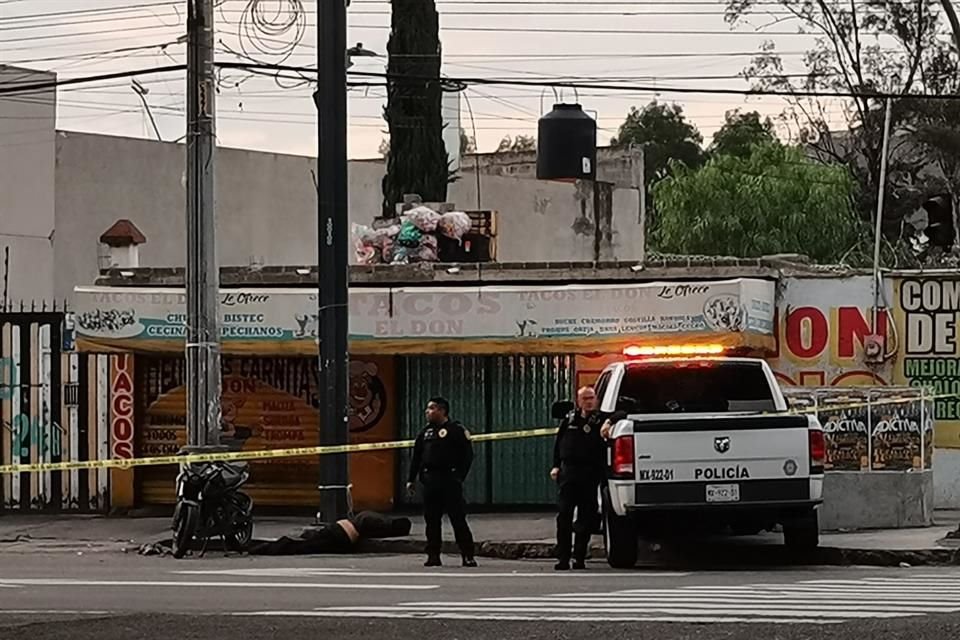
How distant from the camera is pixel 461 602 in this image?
12766 mm

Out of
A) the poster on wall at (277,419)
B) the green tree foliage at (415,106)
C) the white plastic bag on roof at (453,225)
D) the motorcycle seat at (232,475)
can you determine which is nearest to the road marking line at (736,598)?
the motorcycle seat at (232,475)

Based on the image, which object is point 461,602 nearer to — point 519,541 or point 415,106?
point 519,541

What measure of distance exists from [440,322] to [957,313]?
649 cm

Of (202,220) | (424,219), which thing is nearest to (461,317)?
(424,219)

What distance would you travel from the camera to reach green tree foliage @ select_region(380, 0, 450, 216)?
29578 mm

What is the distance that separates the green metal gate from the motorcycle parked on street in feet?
13.9

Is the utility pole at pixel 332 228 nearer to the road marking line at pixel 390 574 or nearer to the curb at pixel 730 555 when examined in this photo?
the curb at pixel 730 555

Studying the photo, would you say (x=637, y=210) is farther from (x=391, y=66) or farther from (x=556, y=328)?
(x=556, y=328)

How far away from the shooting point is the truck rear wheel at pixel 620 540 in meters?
16.4

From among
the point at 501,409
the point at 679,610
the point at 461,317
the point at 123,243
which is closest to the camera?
the point at 679,610

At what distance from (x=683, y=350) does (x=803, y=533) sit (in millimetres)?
4138

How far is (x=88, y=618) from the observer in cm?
1187

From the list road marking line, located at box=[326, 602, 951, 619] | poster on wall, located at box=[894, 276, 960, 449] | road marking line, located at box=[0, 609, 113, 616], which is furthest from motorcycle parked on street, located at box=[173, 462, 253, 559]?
poster on wall, located at box=[894, 276, 960, 449]

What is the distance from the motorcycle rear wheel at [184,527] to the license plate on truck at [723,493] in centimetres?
605
